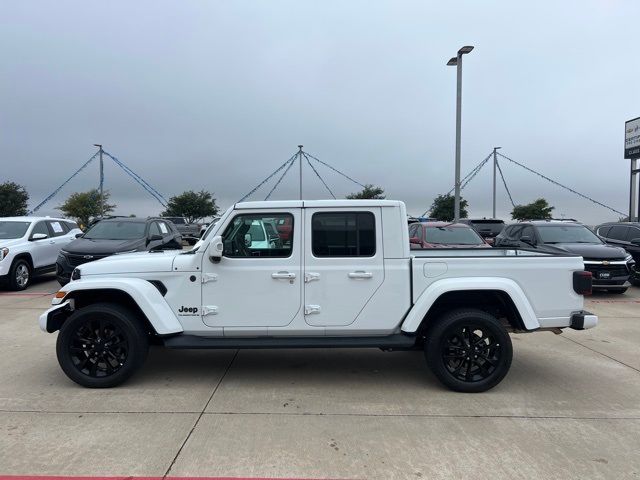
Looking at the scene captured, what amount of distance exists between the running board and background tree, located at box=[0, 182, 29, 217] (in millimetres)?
37903

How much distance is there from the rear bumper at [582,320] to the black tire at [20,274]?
10977 millimetres

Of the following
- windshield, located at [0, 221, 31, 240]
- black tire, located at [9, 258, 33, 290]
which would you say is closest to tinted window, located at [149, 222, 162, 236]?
black tire, located at [9, 258, 33, 290]

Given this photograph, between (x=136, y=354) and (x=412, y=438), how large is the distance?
2.64 metres

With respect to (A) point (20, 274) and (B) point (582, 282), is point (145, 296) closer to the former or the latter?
(B) point (582, 282)

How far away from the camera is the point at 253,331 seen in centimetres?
453

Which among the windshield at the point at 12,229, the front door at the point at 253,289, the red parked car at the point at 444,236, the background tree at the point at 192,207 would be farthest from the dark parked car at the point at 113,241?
the background tree at the point at 192,207

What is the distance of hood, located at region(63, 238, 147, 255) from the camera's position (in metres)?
9.66

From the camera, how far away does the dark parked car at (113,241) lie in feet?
31.5

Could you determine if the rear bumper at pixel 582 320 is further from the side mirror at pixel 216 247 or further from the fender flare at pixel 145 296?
the fender flare at pixel 145 296

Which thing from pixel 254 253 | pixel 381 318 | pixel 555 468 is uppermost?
pixel 254 253

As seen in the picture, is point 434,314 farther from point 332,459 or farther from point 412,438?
point 332,459

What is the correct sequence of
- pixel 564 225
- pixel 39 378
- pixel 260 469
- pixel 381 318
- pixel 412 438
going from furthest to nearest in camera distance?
1. pixel 564 225
2. pixel 39 378
3. pixel 381 318
4. pixel 412 438
5. pixel 260 469

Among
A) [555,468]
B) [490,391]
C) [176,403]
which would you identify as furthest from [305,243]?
[555,468]

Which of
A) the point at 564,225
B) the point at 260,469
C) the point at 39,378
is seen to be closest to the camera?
the point at 260,469
